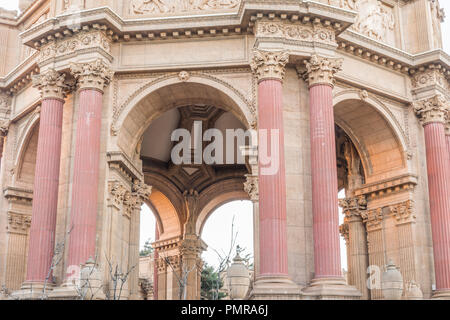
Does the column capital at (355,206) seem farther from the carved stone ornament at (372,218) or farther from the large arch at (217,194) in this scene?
the large arch at (217,194)

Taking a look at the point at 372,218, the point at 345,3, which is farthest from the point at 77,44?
the point at 372,218

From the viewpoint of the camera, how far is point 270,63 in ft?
78.5

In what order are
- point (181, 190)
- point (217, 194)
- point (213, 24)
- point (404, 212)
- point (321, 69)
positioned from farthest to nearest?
point (217, 194), point (181, 190), point (404, 212), point (213, 24), point (321, 69)

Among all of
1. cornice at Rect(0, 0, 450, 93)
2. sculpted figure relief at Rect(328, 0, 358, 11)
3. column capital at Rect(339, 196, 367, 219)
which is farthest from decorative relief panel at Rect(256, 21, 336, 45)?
column capital at Rect(339, 196, 367, 219)

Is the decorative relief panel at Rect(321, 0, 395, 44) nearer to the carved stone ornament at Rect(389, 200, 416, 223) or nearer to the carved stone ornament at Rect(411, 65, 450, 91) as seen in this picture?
the carved stone ornament at Rect(411, 65, 450, 91)

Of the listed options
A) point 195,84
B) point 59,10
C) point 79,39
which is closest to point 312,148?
point 195,84

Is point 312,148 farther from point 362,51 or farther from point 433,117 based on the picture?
point 433,117

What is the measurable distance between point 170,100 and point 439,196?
12.5 m

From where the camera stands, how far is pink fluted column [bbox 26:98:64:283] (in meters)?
23.8

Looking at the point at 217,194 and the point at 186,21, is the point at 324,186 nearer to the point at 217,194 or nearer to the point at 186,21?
the point at 186,21

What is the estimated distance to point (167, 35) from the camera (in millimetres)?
25922

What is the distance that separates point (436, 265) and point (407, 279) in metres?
1.35

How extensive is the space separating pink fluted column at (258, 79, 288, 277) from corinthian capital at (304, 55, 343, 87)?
1.47 meters
